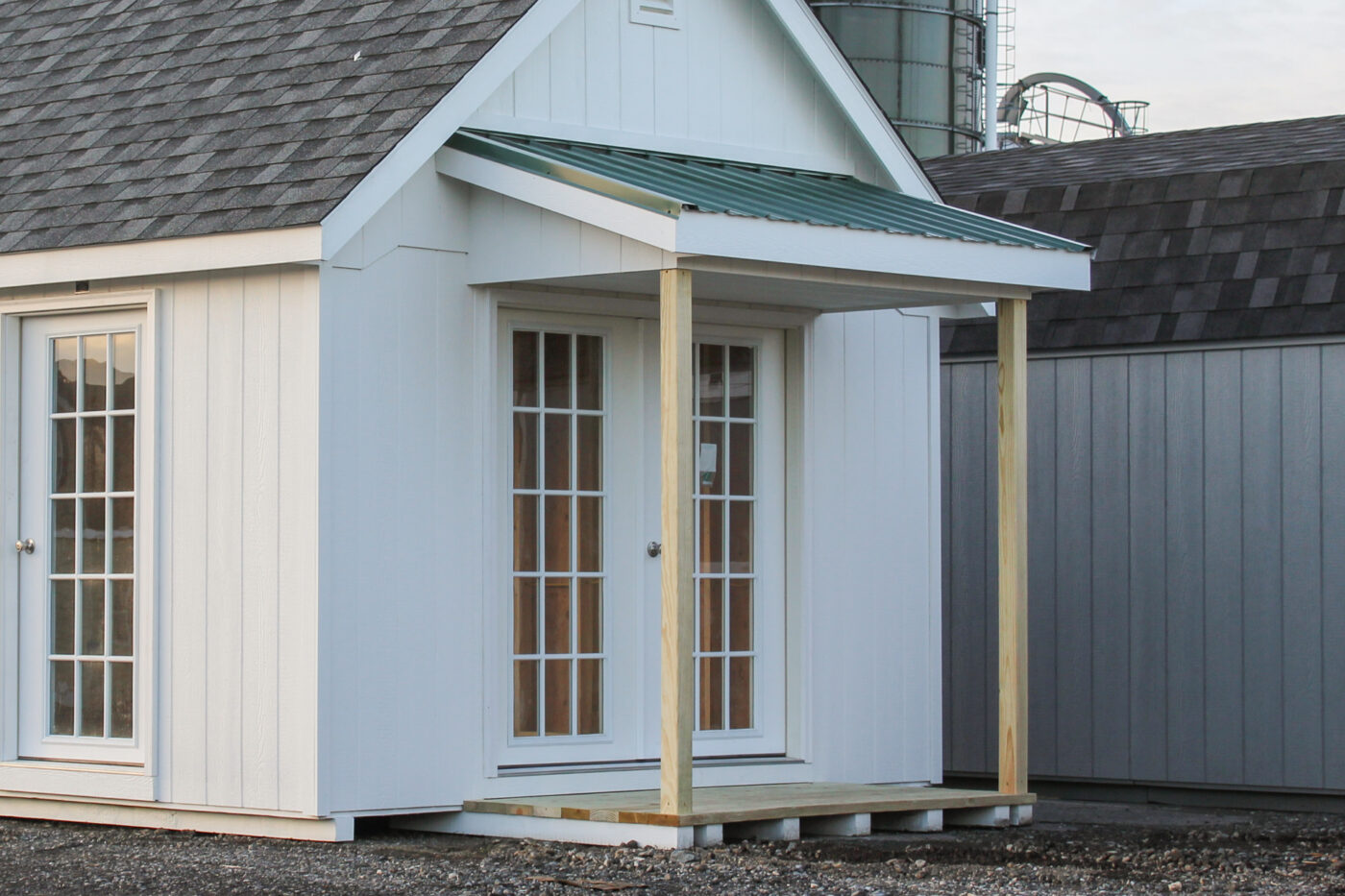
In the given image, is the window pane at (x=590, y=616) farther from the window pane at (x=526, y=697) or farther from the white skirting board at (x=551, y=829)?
the white skirting board at (x=551, y=829)

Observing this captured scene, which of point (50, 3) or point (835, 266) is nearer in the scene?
point (835, 266)

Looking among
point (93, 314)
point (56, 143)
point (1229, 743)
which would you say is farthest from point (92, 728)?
point (1229, 743)

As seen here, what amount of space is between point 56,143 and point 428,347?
2.13 metres

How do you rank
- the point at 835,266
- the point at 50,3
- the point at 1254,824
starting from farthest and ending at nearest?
the point at 50,3 < the point at 1254,824 < the point at 835,266

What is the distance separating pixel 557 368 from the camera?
903cm

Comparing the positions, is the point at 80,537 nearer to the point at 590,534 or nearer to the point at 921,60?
the point at 590,534

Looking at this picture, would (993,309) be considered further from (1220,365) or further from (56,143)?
(56,143)

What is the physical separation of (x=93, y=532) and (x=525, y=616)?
73.8 inches

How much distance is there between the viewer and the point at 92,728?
345 inches

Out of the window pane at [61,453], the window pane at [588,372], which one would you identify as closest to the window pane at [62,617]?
the window pane at [61,453]

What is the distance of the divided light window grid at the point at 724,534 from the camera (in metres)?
9.45

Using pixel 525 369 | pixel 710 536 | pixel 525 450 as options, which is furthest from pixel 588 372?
pixel 710 536

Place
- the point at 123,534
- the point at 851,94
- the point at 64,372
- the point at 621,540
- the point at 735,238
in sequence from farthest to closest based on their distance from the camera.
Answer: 1. the point at 851,94
2. the point at 621,540
3. the point at 64,372
4. the point at 123,534
5. the point at 735,238

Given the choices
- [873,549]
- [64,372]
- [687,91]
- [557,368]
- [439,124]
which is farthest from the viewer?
[873,549]
